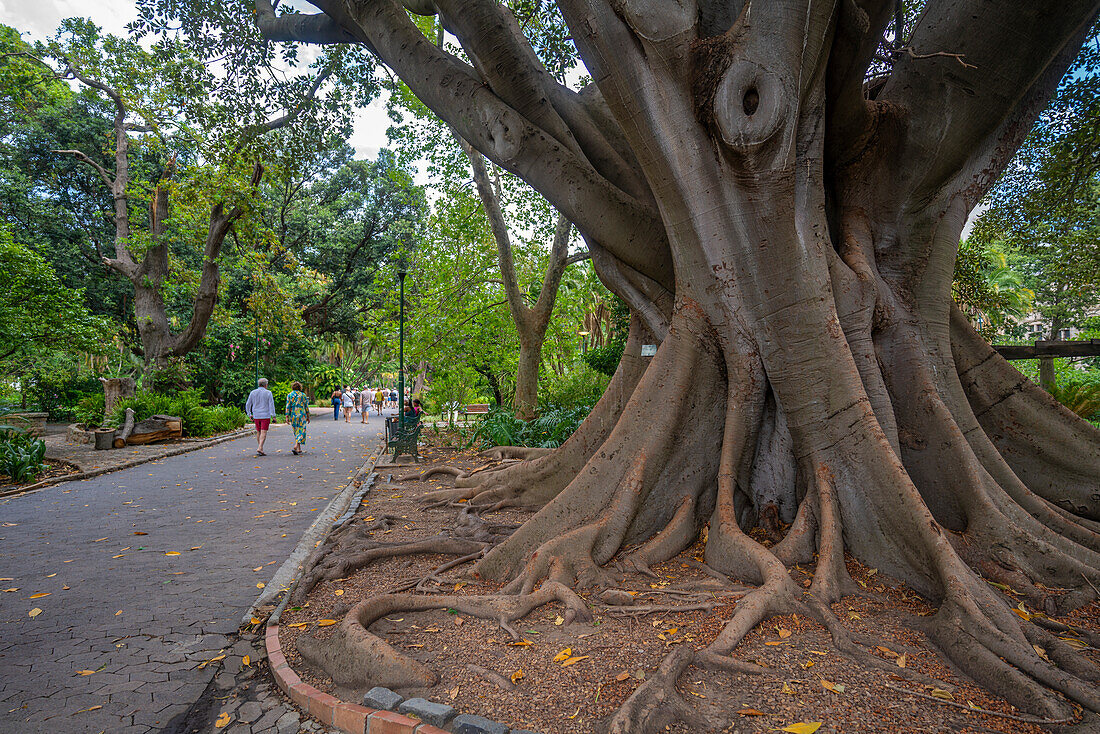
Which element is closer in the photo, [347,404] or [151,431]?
[151,431]

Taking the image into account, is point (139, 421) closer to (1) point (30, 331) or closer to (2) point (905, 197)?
(1) point (30, 331)

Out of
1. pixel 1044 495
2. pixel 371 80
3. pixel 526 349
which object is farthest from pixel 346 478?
pixel 1044 495

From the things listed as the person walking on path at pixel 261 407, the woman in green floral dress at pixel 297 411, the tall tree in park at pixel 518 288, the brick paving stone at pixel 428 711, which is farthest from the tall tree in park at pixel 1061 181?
the person walking on path at pixel 261 407

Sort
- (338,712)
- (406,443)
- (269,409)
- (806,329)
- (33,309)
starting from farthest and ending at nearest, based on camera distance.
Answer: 1. (269,409)
2. (33,309)
3. (406,443)
4. (806,329)
5. (338,712)

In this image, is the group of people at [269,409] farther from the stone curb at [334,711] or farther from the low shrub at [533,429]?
the stone curb at [334,711]

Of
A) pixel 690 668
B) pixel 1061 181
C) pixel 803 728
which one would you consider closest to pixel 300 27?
pixel 690 668

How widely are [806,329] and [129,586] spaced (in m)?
5.99

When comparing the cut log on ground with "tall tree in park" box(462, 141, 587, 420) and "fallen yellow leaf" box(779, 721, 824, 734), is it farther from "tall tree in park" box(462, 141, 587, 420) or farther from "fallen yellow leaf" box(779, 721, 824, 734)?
"fallen yellow leaf" box(779, 721, 824, 734)

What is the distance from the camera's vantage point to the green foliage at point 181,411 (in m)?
15.2

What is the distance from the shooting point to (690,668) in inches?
107

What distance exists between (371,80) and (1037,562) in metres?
11.3

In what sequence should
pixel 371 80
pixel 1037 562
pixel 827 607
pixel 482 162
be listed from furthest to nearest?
pixel 482 162
pixel 371 80
pixel 1037 562
pixel 827 607

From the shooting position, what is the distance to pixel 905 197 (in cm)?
476

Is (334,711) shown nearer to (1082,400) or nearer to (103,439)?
(1082,400)
